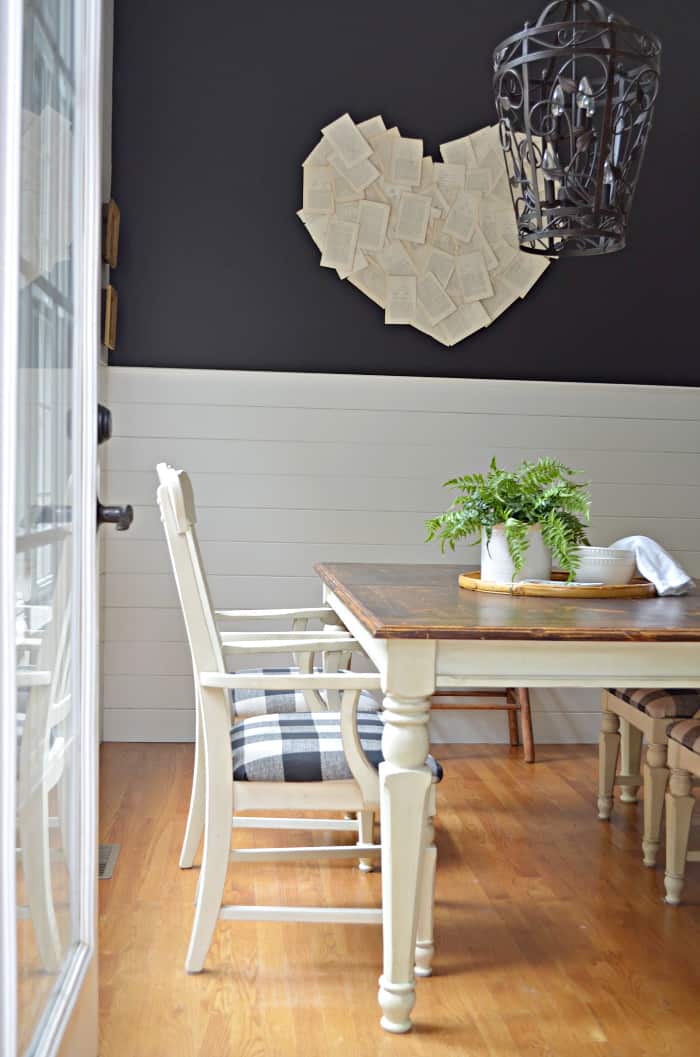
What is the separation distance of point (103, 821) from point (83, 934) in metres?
1.67

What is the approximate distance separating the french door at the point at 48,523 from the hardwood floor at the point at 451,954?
1.37ft

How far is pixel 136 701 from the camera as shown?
4598mm

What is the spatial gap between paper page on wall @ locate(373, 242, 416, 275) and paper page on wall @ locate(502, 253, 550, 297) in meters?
0.41

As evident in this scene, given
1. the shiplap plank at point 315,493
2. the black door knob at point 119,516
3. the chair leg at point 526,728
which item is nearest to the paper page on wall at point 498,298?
the shiplap plank at point 315,493

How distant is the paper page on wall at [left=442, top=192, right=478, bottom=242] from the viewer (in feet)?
15.3

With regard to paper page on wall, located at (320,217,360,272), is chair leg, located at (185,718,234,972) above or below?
below

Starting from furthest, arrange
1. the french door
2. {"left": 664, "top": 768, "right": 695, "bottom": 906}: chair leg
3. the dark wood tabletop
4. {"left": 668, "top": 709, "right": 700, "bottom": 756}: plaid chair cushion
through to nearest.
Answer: {"left": 664, "top": 768, "right": 695, "bottom": 906}: chair leg < {"left": 668, "top": 709, "right": 700, "bottom": 756}: plaid chair cushion < the dark wood tabletop < the french door

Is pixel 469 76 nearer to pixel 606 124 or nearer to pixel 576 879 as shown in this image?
pixel 606 124

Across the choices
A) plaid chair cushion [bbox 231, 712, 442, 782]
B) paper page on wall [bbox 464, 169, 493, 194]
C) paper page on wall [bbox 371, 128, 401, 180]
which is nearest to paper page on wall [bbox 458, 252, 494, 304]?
paper page on wall [bbox 464, 169, 493, 194]

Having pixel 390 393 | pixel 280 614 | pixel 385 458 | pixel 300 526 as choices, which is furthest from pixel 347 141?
pixel 280 614

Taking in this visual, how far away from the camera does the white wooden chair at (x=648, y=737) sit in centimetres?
293

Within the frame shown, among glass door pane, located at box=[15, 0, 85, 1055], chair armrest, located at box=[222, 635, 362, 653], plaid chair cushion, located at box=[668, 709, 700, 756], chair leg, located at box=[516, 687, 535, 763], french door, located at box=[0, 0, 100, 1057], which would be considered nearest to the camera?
french door, located at box=[0, 0, 100, 1057]

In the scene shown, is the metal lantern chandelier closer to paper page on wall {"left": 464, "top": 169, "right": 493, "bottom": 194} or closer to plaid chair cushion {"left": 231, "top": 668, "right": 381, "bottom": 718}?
plaid chair cushion {"left": 231, "top": 668, "right": 381, "bottom": 718}

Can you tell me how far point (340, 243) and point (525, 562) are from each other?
2.23 meters
